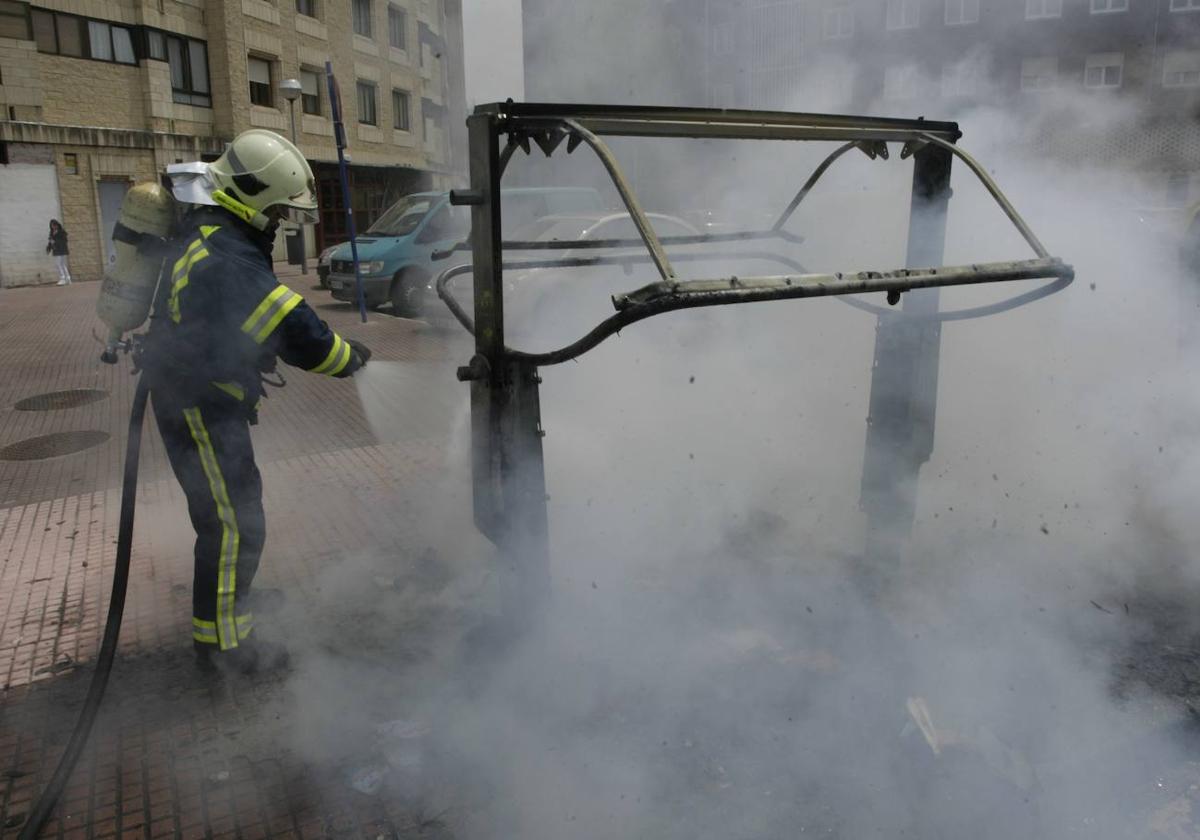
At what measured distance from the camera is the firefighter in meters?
2.60

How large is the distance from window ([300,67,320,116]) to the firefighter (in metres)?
21.0

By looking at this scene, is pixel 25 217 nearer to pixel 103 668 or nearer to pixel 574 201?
pixel 574 201

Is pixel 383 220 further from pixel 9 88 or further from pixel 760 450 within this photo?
pixel 9 88

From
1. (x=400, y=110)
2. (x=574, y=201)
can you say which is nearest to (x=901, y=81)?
(x=574, y=201)

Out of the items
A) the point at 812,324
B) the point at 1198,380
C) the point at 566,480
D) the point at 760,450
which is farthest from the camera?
the point at 812,324

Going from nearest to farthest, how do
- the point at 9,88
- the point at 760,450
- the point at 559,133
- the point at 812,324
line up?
the point at 559,133, the point at 760,450, the point at 812,324, the point at 9,88

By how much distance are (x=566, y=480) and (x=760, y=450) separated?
3.56ft

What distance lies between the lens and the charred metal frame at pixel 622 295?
2.09m

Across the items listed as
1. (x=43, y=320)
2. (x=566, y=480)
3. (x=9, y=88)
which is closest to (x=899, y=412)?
(x=566, y=480)

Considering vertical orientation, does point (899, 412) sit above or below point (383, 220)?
below

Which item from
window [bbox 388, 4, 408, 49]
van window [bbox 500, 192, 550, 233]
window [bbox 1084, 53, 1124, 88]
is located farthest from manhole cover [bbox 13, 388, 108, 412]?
window [bbox 388, 4, 408, 49]

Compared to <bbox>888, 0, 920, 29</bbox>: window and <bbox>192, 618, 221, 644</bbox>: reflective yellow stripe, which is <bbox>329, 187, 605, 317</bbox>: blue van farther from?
<bbox>192, 618, 221, 644</bbox>: reflective yellow stripe

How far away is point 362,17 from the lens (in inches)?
915

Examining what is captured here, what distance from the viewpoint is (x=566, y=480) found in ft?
14.2
